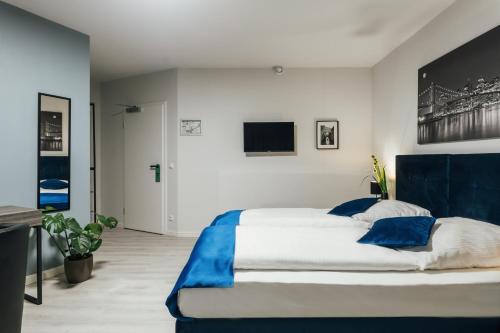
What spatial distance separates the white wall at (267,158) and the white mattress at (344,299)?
9.91 ft

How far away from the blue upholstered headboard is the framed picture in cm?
124

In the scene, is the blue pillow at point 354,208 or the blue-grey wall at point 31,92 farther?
the blue pillow at point 354,208

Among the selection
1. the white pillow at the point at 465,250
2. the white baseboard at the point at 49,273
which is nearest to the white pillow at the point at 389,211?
the white pillow at the point at 465,250

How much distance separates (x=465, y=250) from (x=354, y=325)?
2.63 ft

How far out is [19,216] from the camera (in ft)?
7.84

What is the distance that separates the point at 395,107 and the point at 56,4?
3778 millimetres

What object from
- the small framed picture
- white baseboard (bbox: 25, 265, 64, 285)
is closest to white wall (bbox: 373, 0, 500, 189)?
the small framed picture

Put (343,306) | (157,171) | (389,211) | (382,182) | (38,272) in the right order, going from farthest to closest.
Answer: (157,171)
(382,182)
(389,211)
(38,272)
(343,306)

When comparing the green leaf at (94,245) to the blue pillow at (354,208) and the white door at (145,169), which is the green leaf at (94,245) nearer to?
the white door at (145,169)

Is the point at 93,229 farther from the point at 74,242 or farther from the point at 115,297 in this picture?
the point at 115,297

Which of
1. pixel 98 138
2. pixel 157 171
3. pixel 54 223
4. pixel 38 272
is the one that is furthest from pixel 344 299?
pixel 98 138

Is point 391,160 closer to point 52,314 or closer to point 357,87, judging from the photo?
point 357,87

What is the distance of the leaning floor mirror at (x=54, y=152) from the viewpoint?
2998mm

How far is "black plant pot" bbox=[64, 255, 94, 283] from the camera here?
291 centimetres
